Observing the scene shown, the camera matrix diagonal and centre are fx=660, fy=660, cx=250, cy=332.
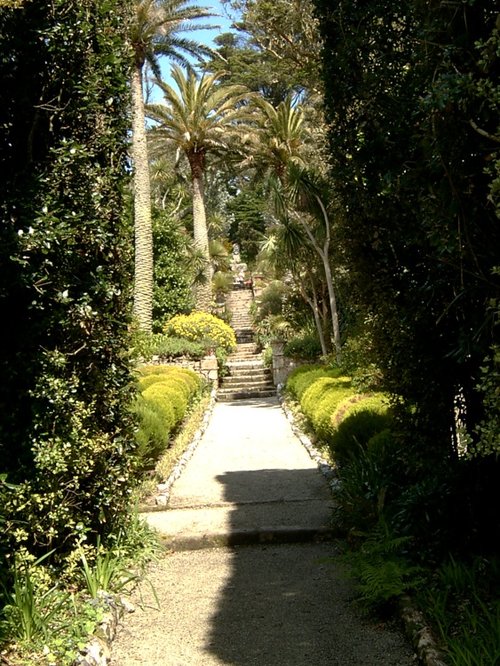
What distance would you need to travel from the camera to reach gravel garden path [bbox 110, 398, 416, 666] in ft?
12.6

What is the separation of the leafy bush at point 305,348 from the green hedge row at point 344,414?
5306 millimetres

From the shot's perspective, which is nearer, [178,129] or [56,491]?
[56,491]

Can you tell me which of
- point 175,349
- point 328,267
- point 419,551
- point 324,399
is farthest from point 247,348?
point 419,551

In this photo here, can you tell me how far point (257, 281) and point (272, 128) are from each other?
16639 mm

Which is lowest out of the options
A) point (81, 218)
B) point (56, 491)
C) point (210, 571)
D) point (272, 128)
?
point (210, 571)

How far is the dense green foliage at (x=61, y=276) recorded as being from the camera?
12.9 feet

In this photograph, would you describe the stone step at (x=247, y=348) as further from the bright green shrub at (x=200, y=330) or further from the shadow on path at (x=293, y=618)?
the shadow on path at (x=293, y=618)

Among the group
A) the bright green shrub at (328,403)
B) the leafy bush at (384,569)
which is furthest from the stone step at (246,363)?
the leafy bush at (384,569)

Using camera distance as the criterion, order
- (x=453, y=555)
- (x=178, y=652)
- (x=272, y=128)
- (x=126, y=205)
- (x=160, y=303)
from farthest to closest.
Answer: (x=160, y=303) < (x=272, y=128) < (x=126, y=205) < (x=453, y=555) < (x=178, y=652)

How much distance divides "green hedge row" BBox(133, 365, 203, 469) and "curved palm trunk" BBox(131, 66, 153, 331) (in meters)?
4.19

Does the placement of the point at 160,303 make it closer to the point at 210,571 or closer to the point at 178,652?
the point at 210,571

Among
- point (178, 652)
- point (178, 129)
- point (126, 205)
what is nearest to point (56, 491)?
point (178, 652)

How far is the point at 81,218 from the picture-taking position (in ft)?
14.4

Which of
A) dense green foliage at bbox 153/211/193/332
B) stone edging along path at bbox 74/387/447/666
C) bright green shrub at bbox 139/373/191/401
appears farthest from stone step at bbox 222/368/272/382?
stone edging along path at bbox 74/387/447/666
